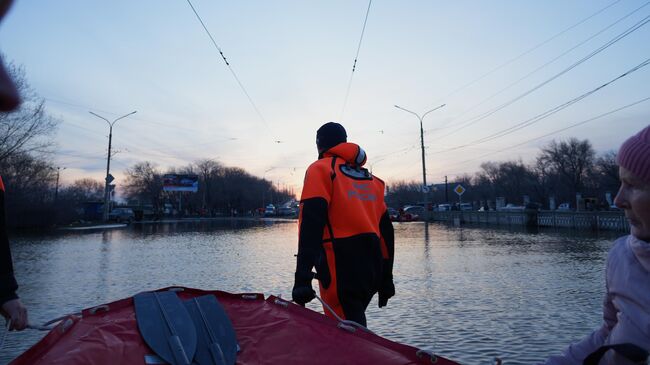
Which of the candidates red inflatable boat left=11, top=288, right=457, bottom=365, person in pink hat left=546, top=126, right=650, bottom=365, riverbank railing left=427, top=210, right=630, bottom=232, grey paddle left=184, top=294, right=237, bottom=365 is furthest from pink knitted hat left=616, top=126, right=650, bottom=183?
riverbank railing left=427, top=210, right=630, bottom=232

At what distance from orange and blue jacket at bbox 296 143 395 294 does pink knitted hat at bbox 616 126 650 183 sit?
1865mm

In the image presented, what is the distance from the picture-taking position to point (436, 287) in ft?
25.8

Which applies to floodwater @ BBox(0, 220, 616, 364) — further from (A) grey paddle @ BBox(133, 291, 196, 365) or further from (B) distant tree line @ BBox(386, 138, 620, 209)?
(B) distant tree line @ BBox(386, 138, 620, 209)

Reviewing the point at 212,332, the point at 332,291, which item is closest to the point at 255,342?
the point at 212,332

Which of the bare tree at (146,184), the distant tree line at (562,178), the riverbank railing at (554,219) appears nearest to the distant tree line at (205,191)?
the bare tree at (146,184)

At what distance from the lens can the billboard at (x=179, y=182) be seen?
265 ft

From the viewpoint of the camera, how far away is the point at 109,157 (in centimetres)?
4122

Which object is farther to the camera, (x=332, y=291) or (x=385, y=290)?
(x=385, y=290)

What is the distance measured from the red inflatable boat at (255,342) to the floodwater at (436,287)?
2.41m

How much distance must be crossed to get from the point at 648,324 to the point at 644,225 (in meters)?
0.27

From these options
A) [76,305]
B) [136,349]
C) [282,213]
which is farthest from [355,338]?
[282,213]

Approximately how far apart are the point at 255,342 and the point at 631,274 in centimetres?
168

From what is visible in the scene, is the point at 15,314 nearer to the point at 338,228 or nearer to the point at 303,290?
the point at 303,290

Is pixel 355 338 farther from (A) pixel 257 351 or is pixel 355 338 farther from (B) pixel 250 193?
(B) pixel 250 193
